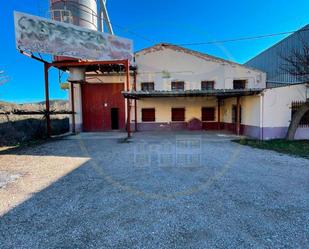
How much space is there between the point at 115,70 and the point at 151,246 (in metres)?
12.7

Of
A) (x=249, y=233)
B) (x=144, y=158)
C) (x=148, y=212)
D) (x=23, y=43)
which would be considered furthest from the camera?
(x=23, y=43)

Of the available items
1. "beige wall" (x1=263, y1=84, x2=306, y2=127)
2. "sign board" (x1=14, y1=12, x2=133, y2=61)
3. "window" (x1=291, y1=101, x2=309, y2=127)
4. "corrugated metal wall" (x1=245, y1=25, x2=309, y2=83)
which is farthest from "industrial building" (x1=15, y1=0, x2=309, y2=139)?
"window" (x1=291, y1=101, x2=309, y2=127)

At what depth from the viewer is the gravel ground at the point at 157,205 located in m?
2.19

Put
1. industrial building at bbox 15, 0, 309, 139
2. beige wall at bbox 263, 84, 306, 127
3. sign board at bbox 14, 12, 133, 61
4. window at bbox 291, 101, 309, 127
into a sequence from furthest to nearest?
1. industrial building at bbox 15, 0, 309, 139
2. window at bbox 291, 101, 309, 127
3. beige wall at bbox 263, 84, 306, 127
4. sign board at bbox 14, 12, 133, 61

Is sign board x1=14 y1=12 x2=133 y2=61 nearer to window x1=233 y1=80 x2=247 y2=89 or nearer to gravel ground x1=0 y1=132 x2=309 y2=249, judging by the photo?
gravel ground x1=0 y1=132 x2=309 y2=249

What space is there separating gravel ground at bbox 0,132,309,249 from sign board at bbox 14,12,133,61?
7.02 metres

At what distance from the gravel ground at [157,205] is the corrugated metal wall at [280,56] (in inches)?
456

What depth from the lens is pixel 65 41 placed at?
989 centimetres

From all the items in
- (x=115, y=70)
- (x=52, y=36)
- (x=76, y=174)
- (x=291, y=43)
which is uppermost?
(x=291, y=43)

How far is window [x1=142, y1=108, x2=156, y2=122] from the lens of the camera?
45.6 feet

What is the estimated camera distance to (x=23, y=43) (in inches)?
361

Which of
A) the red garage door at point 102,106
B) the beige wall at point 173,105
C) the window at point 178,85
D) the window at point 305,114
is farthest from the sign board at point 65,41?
the window at point 305,114

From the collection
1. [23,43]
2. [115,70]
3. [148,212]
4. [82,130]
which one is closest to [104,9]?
[115,70]

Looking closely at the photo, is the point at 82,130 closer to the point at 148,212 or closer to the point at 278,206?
the point at 148,212
